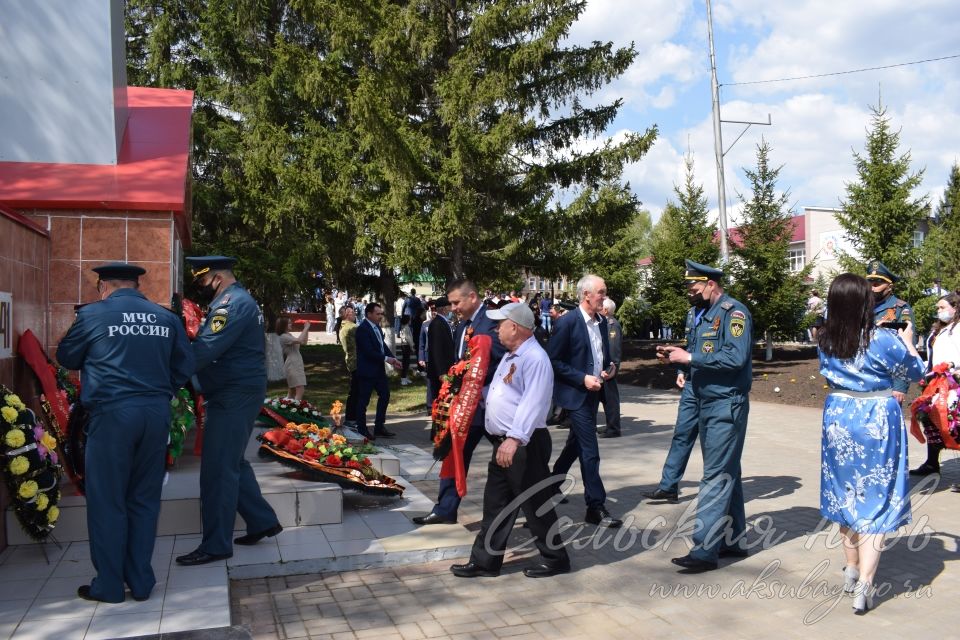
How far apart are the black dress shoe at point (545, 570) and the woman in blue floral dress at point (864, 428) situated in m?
1.70

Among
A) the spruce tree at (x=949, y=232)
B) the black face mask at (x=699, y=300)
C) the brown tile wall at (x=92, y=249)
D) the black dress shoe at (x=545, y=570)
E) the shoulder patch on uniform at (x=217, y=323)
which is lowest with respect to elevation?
the black dress shoe at (x=545, y=570)

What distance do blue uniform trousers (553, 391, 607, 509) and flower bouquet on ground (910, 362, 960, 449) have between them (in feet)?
10.8

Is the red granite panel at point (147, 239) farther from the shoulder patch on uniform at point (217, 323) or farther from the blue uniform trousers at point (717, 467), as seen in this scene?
the blue uniform trousers at point (717, 467)

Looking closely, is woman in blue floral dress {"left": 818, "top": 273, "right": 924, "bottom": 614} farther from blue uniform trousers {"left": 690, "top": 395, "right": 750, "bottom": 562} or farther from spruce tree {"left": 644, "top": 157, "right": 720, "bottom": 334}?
spruce tree {"left": 644, "top": 157, "right": 720, "bottom": 334}

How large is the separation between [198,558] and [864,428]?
4189 mm

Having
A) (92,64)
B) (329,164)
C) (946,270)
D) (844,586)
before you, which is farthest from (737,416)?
(946,270)

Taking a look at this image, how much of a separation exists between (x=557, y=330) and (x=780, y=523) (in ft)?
7.86

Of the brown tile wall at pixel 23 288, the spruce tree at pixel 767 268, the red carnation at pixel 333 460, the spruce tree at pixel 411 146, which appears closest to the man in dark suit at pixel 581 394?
the red carnation at pixel 333 460

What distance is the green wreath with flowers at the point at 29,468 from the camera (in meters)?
4.92

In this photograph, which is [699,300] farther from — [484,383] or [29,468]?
[29,468]

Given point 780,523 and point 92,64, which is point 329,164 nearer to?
point 92,64

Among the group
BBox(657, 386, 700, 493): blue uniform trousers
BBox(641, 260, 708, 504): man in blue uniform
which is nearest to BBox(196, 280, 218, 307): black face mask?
BBox(641, 260, 708, 504): man in blue uniform

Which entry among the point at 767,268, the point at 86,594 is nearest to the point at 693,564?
the point at 86,594

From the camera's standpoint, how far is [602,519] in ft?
21.7
